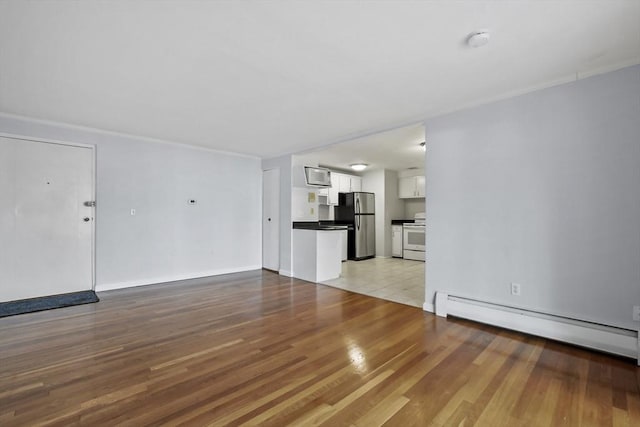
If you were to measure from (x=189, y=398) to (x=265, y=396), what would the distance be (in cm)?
46

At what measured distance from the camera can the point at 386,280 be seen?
497 centimetres

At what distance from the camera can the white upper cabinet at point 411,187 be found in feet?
24.8

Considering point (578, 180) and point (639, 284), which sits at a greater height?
point (578, 180)

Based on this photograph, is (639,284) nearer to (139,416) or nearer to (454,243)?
(454,243)

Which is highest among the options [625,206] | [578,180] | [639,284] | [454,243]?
[578,180]

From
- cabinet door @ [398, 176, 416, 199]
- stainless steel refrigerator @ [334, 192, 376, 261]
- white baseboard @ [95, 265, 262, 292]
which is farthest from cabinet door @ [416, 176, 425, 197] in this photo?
white baseboard @ [95, 265, 262, 292]

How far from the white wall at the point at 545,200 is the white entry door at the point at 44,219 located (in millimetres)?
4706

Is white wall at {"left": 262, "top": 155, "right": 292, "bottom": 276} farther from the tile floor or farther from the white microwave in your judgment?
the tile floor

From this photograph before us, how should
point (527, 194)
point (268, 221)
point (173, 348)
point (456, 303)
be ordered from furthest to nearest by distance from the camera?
1. point (268, 221)
2. point (456, 303)
3. point (527, 194)
4. point (173, 348)

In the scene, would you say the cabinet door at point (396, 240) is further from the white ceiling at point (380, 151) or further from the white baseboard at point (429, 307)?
the white baseboard at point (429, 307)

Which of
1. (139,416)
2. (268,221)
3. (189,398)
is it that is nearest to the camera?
(139,416)

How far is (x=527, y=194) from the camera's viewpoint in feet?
9.03

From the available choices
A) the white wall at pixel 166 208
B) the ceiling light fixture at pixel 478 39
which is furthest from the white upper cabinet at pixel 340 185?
the ceiling light fixture at pixel 478 39

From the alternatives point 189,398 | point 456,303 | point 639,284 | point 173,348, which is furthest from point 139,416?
point 639,284
